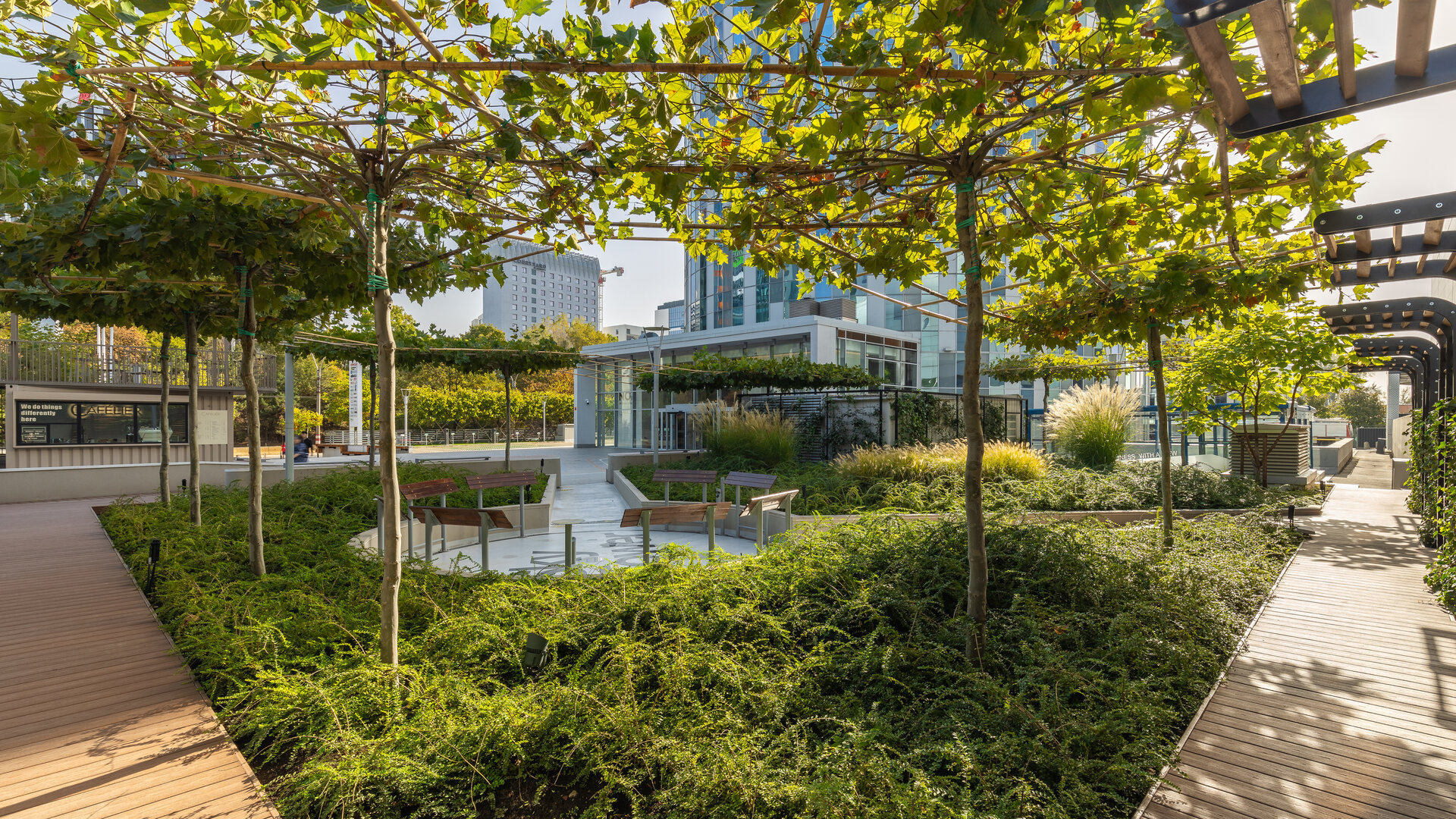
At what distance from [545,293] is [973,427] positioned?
142748 millimetres

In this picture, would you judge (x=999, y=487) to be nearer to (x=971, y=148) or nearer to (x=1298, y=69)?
(x=971, y=148)

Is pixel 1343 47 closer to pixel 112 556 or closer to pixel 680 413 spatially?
pixel 112 556

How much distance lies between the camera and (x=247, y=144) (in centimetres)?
318

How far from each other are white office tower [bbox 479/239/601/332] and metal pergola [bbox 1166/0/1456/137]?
428 feet

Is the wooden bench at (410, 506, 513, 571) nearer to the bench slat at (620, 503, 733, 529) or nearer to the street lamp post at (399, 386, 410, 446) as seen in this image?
the bench slat at (620, 503, 733, 529)

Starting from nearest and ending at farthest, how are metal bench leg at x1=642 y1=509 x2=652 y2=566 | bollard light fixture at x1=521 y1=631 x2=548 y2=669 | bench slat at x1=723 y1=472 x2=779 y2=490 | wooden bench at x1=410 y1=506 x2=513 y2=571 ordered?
Answer: bollard light fixture at x1=521 y1=631 x2=548 y2=669, metal bench leg at x1=642 y1=509 x2=652 y2=566, wooden bench at x1=410 y1=506 x2=513 y2=571, bench slat at x1=723 y1=472 x2=779 y2=490

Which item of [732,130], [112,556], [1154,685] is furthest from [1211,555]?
[112,556]

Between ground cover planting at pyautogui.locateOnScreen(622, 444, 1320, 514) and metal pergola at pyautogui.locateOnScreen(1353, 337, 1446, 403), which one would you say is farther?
ground cover planting at pyautogui.locateOnScreen(622, 444, 1320, 514)

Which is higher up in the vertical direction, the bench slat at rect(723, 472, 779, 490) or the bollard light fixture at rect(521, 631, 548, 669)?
the bench slat at rect(723, 472, 779, 490)

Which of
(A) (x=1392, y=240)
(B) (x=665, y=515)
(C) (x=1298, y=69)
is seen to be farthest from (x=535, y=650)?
(A) (x=1392, y=240)

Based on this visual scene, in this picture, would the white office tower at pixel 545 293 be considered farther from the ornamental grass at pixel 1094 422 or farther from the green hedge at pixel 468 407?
the ornamental grass at pixel 1094 422

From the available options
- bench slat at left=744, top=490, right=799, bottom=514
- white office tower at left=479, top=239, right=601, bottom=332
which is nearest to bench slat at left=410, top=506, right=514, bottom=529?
bench slat at left=744, top=490, right=799, bottom=514

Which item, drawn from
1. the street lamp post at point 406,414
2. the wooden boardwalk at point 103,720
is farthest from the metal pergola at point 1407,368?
the street lamp post at point 406,414

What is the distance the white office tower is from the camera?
417 ft
